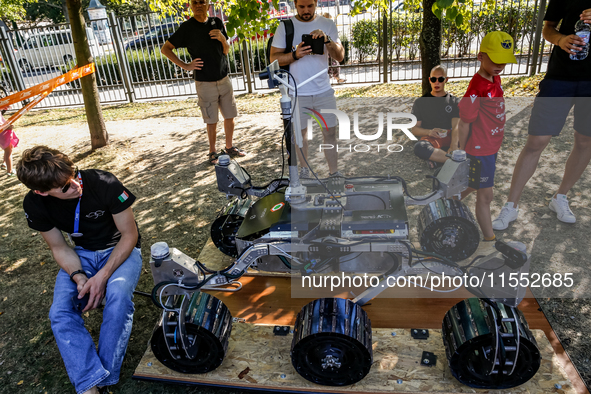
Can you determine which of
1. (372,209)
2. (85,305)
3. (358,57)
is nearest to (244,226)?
(372,209)

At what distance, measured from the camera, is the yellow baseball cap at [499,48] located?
3355 mm

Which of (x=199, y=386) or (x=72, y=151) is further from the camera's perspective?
(x=72, y=151)

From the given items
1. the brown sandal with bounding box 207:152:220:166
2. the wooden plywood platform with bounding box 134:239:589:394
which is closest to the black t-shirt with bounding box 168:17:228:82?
the brown sandal with bounding box 207:152:220:166

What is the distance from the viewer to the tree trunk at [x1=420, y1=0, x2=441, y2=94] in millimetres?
6463

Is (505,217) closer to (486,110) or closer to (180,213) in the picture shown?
(486,110)

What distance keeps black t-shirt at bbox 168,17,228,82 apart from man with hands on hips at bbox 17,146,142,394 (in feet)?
11.0

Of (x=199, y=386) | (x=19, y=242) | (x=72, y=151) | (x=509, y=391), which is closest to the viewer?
(x=509, y=391)

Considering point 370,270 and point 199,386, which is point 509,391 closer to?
point 370,270

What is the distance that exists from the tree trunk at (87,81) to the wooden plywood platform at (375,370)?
5282 mm

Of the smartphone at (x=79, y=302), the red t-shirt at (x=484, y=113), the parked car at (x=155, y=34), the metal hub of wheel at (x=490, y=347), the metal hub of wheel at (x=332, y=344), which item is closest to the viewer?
the metal hub of wheel at (x=490, y=347)

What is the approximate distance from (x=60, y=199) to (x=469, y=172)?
3098 mm

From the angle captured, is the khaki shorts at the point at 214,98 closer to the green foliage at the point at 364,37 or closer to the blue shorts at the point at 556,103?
the blue shorts at the point at 556,103

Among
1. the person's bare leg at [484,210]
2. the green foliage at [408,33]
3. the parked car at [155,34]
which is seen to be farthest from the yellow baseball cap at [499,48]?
the parked car at [155,34]

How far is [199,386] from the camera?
278 centimetres
